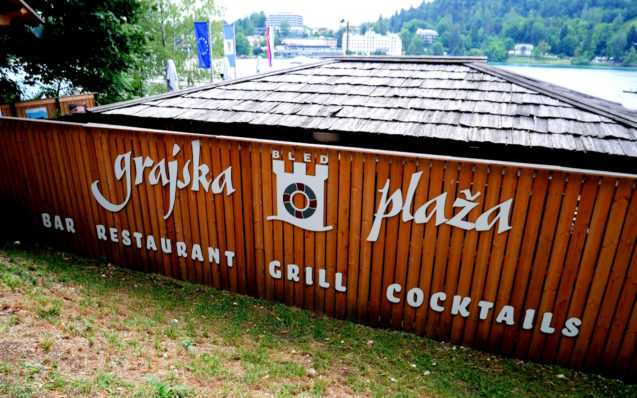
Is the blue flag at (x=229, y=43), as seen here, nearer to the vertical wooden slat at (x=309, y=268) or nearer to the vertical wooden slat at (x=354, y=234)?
the vertical wooden slat at (x=309, y=268)

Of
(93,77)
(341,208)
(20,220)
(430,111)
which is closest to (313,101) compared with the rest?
(430,111)

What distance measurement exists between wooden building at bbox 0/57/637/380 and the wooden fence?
0.07 feet

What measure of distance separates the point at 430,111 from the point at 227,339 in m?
4.23

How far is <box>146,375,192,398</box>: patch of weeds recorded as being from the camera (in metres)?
3.44

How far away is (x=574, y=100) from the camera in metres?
5.86

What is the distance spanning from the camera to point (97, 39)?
12.4m

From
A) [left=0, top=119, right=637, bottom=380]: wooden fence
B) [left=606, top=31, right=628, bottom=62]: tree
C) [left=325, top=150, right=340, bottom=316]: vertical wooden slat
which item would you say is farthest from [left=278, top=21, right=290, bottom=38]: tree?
[left=325, top=150, right=340, bottom=316]: vertical wooden slat

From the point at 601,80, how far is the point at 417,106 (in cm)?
6341

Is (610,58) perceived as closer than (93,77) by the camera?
No

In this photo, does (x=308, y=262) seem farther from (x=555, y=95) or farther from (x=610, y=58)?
(x=610, y=58)

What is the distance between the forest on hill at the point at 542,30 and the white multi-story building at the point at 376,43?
8.24 ft

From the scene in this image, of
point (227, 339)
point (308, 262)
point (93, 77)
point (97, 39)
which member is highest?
point (97, 39)

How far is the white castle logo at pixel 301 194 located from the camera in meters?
5.09

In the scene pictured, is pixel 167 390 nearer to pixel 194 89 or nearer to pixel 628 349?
pixel 628 349
